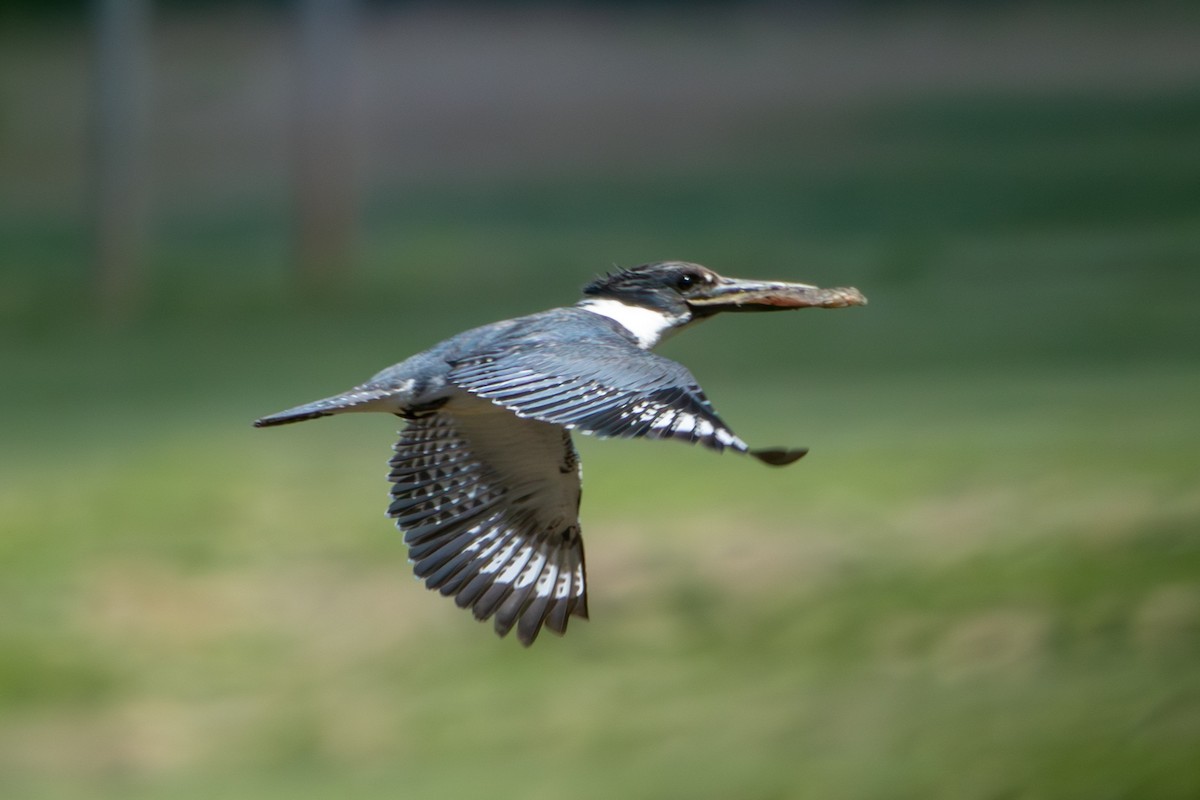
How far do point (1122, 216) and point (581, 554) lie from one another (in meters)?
3.45

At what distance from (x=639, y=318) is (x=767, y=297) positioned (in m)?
0.15

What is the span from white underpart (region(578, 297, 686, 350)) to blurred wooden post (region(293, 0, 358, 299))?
4.10 metres

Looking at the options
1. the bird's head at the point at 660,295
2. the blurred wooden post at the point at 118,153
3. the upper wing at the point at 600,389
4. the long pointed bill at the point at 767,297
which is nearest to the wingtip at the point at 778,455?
the upper wing at the point at 600,389

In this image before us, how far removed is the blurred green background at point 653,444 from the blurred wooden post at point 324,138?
4cm

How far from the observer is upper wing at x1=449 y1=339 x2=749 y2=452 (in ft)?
4.02

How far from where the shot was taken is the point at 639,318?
5.31 ft

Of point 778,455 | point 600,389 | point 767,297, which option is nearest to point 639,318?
point 767,297

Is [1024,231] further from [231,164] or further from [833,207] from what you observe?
[231,164]

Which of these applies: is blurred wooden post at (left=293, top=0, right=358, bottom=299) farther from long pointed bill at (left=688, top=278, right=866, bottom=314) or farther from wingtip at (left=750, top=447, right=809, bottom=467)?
wingtip at (left=750, top=447, right=809, bottom=467)

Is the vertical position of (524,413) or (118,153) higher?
(524,413)

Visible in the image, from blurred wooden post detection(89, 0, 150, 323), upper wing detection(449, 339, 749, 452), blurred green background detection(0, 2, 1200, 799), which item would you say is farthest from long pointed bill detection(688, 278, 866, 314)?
blurred wooden post detection(89, 0, 150, 323)

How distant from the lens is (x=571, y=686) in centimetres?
409

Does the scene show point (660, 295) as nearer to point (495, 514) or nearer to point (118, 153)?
point (495, 514)

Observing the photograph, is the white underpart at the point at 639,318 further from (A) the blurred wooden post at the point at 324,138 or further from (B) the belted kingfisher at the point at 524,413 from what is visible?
(A) the blurred wooden post at the point at 324,138
